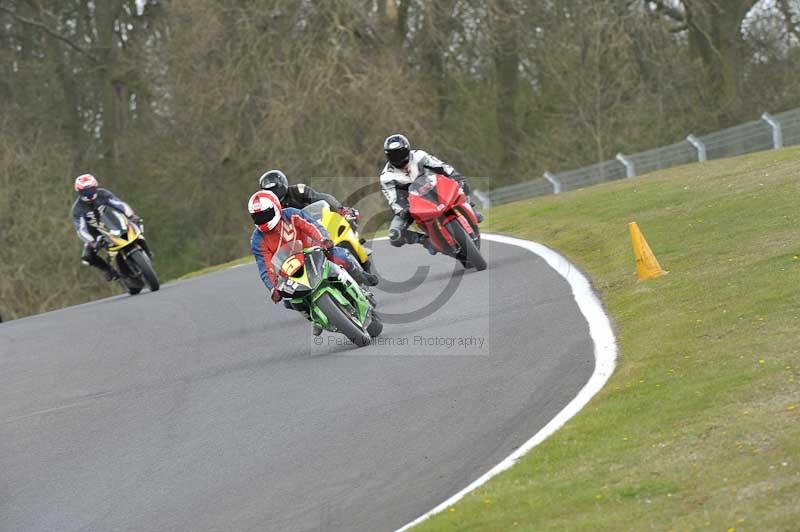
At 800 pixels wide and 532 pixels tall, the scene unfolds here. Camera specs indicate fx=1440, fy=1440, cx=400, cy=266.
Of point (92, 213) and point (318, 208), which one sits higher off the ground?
point (92, 213)

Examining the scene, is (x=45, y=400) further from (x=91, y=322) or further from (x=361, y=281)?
(x=91, y=322)

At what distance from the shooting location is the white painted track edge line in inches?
307

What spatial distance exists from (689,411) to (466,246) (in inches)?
315

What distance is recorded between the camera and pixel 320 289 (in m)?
12.1

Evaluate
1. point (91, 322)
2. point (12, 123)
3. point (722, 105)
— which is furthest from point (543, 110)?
point (91, 322)

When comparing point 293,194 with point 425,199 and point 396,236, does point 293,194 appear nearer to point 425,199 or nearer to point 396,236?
point 425,199

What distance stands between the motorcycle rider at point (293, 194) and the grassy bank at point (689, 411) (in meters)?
2.61

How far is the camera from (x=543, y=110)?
38.0m

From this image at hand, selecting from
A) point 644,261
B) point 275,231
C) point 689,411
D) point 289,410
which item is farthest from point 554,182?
point 689,411

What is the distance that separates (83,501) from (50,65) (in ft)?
118

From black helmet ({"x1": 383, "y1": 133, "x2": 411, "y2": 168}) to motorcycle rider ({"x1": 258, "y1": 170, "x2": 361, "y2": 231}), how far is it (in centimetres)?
121

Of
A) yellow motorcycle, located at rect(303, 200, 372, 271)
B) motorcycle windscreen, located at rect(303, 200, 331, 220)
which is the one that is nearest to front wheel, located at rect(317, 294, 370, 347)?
yellow motorcycle, located at rect(303, 200, 372, 271)

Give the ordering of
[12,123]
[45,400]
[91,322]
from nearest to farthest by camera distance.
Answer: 1. [45,400]
2. [91,322]
3. [12,123]

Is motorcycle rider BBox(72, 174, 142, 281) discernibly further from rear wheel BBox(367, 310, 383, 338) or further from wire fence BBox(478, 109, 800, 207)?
wire fence BBox(478, 109, 800, 207)
